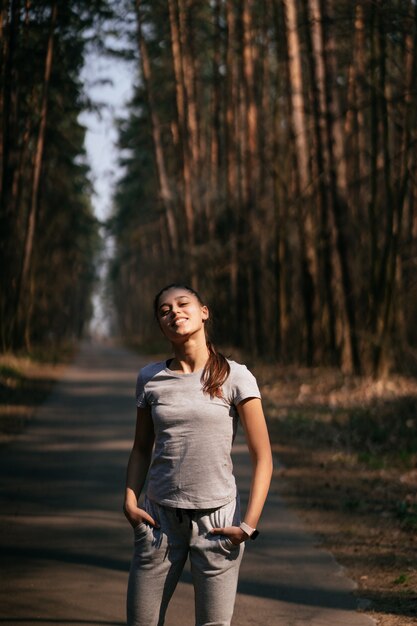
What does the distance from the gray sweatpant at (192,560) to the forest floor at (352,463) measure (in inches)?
92.9

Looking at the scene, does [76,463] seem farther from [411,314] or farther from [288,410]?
[411,314]

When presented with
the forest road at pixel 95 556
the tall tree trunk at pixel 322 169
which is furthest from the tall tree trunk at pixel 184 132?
the forest road at pixel 95 556

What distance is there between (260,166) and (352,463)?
21.3 metres

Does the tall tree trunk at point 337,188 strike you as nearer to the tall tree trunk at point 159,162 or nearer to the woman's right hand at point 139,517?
the woman's right hand at point 139,517

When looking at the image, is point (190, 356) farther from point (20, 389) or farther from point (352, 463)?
point (20, 389)

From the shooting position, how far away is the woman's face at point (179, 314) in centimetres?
413

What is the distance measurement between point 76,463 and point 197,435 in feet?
28.0

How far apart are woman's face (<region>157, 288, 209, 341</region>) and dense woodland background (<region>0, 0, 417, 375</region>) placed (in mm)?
355

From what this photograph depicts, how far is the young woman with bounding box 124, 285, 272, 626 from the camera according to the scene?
400 centimetres

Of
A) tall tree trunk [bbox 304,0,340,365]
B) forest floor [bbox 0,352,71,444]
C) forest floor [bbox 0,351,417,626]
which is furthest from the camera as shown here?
tall tree trunk [bbox 304,0,340,365]

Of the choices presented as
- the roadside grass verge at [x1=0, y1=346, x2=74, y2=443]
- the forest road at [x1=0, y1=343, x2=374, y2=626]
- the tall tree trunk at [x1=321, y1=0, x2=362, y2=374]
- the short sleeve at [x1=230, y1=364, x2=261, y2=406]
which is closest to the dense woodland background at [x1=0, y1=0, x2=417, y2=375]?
the tall tree trunk at [x1=321, y1=0, x2=362, y2=374]

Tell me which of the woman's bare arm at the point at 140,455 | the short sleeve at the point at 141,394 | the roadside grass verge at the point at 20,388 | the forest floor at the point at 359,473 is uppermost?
the short sleeve at the point at 141,394

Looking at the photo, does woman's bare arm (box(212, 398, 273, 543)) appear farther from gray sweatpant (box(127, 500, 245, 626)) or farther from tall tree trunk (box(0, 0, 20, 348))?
tall tree trunk (box(0, 0, 20, 348))

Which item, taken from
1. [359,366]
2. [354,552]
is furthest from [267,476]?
[359,366]
